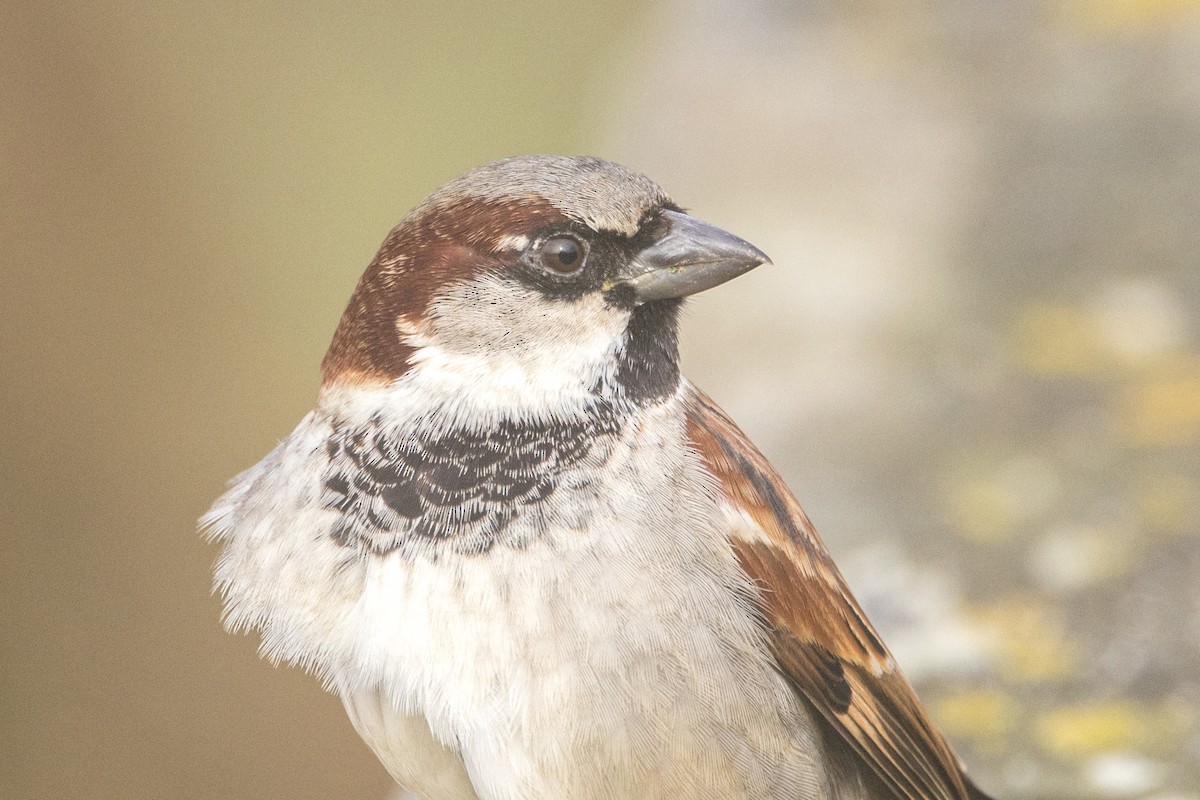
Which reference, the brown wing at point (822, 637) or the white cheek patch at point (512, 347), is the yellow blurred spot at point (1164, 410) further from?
the white cheek patch at point (512, 347)

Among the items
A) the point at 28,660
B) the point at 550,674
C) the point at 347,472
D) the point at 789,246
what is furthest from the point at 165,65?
the point at 550,674

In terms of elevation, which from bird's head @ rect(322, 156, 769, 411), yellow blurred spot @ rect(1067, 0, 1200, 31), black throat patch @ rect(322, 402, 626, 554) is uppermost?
yellow blurred spot @ rect(1067, 0, 1200, 31)

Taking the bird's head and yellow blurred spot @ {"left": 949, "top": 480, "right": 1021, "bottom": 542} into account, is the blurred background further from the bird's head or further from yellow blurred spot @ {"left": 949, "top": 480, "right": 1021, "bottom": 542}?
the bird's head

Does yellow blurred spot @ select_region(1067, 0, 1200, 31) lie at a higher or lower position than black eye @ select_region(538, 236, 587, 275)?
higher

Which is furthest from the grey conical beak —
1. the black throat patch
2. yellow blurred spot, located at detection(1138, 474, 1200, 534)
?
yellow blurred spot, located at detection(1138, 474, 1200, 534)

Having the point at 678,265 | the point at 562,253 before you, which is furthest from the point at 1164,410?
the point at 562,253

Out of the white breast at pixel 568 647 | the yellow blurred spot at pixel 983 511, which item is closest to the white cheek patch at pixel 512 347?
the white breast at pixel 568 647

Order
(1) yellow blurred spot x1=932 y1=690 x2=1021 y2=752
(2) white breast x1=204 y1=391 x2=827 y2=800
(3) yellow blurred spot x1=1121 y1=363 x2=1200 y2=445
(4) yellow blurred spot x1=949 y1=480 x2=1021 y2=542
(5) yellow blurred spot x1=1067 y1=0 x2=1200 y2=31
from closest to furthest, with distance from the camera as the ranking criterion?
(2) white breast x1=204 y1=391 x2=827 y2=800 < (1) yellow blurred spot x1=932 y1=690 x2=1021 y2=752 < (4) yellow blurred spot x1=949 y1=480 x2=1021 y2=542 < (3) yellow blurred spot x1=1121 y1=363 x2=1200 y2=445 < (5) yellow blurred spot x1=1067 y1=0 x2=1200 y2=31
